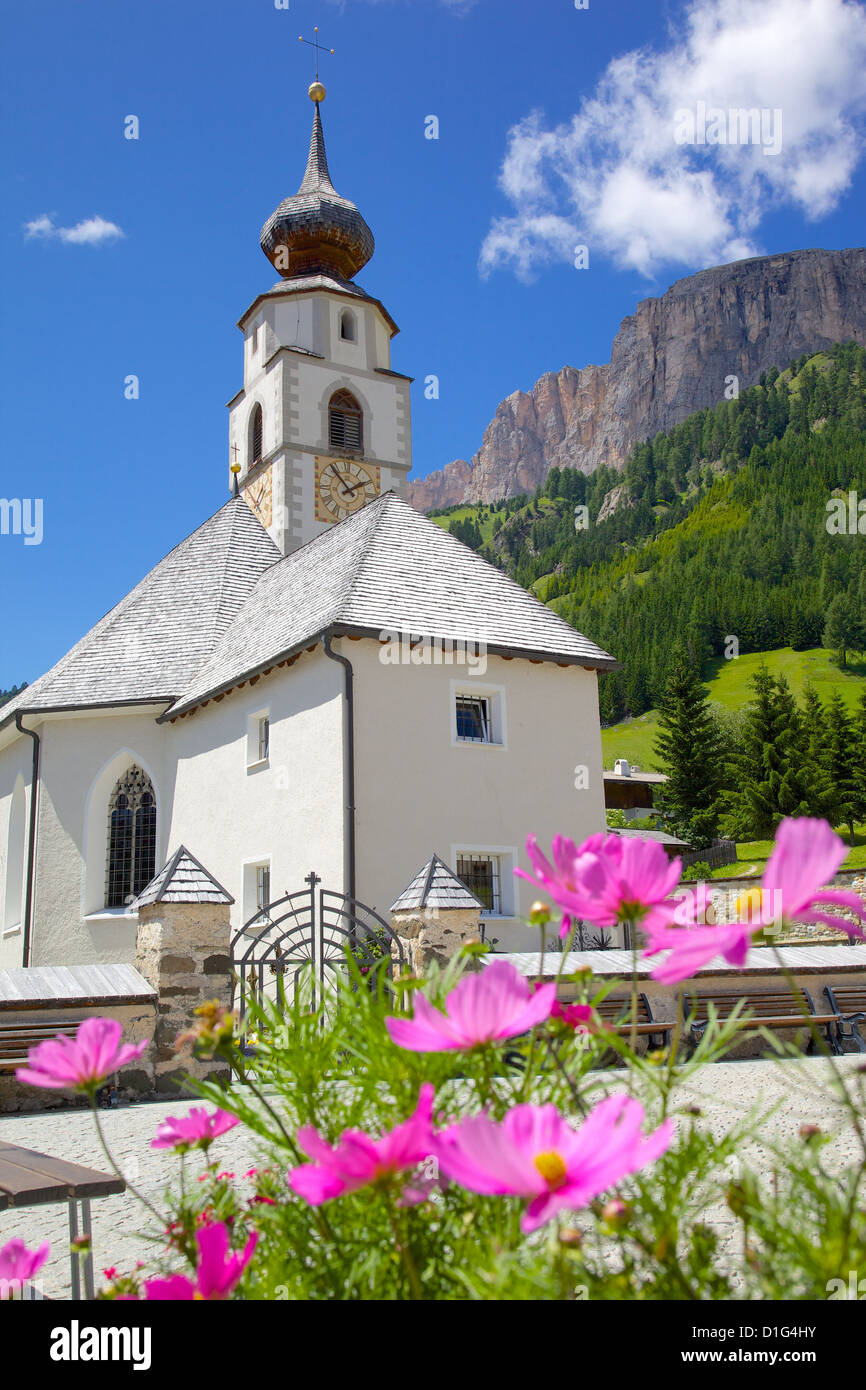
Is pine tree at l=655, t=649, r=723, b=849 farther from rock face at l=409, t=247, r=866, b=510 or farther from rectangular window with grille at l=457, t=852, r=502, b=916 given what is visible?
rock face at l=409, t=247, r=866, b=510

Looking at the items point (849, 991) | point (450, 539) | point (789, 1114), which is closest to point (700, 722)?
point (450, 539)

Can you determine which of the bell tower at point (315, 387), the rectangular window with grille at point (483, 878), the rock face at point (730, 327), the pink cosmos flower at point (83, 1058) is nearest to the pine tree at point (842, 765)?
the bell tower at point (315, 387)

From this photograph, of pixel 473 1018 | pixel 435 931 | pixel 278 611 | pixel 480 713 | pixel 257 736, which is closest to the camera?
pixel 473 1018

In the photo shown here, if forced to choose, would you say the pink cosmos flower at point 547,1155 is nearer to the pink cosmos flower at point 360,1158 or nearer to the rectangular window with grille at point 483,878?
the pink cosmos flower at point 360,1158

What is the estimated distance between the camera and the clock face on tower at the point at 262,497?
2803 centimetres

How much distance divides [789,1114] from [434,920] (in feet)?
15.1

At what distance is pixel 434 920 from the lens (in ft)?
36.9

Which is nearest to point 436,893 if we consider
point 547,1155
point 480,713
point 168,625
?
point 480,713

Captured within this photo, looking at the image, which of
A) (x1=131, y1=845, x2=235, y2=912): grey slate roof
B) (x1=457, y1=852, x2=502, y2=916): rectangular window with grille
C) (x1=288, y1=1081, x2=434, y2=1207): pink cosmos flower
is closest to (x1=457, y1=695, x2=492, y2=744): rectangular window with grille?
(x1=457, y1=852, x2=502, y2=916): rectangular window with grille

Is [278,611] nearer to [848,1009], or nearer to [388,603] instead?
[388,603]

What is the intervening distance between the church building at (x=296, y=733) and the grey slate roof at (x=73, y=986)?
4.11 meters

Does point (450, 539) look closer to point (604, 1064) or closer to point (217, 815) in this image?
point (217, 815)

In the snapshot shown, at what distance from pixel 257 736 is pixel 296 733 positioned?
181cm

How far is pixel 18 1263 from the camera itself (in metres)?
1.62
